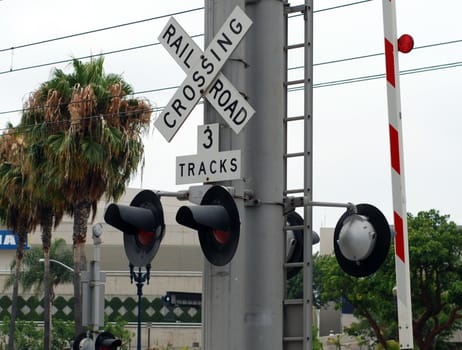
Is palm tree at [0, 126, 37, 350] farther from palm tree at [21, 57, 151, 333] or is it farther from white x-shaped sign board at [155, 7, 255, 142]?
white x-shaped sign board at [155, 7, 255, 142]

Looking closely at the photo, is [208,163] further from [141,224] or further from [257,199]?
[141,224]

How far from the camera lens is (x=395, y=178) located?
5.92 meters

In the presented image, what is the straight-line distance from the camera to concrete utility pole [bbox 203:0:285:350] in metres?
7.16

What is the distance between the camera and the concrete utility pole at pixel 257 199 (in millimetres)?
7160

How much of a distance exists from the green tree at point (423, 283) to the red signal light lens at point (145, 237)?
40.7m

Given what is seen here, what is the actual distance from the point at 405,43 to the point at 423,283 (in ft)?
143

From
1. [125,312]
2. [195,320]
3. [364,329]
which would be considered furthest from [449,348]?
[125,312]

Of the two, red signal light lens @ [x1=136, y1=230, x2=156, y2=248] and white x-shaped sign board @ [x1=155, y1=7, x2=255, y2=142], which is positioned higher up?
white x-shaped sign board @ [x1=155, y1=7, x2=255, y2=142]

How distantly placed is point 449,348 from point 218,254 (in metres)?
61.9

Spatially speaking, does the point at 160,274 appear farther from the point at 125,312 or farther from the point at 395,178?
the point at 395,178

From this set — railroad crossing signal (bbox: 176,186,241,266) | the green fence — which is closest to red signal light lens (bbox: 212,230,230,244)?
railroad crossing signal (bbox: 176,186,241,266)

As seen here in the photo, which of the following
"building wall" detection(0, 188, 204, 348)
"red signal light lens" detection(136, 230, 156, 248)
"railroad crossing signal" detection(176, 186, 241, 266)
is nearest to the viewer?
"railroad crossing signal" detection(176, 186, 241, 266)

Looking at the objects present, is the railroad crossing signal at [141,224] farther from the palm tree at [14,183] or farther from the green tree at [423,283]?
the green tree at [423,283]

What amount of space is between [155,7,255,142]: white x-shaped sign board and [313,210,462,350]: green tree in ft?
133
